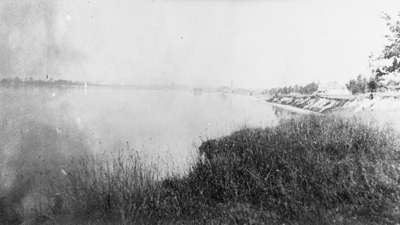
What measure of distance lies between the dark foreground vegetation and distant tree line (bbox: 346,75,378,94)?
14.5 ft

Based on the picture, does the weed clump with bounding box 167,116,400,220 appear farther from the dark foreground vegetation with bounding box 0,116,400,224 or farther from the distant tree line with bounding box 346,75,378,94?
the distant tree line with bounding box 346,75,378,94

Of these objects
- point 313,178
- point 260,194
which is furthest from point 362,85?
point 260,194

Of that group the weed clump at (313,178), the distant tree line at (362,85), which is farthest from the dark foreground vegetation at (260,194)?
the distant tree line at (362,85)

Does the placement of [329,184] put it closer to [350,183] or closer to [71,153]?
[350,183]

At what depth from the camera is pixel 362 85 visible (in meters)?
14.8

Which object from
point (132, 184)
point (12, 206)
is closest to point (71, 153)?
point (12, 206)

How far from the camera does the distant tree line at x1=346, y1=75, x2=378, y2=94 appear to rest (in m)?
10.7

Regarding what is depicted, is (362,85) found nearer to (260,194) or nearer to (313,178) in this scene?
(313,178)

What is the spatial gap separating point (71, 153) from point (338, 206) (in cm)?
1331

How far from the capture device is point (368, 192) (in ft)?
14.3

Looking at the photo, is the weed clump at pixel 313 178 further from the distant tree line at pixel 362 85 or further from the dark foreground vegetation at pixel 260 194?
the distant tree line at pixel 362 85

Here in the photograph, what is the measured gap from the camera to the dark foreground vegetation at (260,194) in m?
4.07

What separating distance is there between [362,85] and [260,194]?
14199 millimetres

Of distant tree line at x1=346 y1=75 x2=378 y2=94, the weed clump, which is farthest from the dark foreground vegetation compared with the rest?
distant tree line at x1=346 y1=75 x2=378 y2=94
